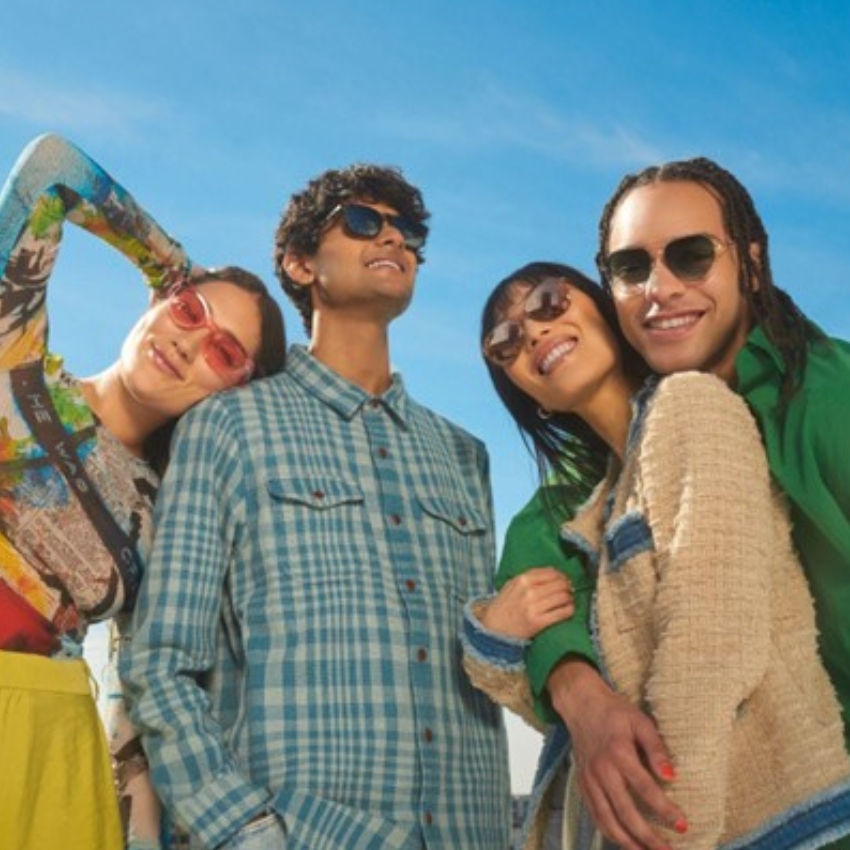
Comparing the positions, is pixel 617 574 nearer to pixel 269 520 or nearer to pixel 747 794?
pixel 747 794

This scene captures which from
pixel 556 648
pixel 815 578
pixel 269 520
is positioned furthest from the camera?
pixel 269 520

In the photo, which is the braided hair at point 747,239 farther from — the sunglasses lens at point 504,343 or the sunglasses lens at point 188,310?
the sunglasses lens at point 188,310

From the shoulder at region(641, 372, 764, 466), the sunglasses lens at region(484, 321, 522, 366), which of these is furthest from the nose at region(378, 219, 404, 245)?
the shoulder at region(641, 372, 764, 466)

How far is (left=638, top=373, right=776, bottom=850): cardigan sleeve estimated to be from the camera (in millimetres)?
2516

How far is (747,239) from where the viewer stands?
3295 mm

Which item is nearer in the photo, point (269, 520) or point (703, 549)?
point (703, 549)

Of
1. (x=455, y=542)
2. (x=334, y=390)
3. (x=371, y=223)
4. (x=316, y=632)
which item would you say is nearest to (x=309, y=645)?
(x=316, y=632)

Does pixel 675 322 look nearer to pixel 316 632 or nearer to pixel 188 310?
pixel 316 632

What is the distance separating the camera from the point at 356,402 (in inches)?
169

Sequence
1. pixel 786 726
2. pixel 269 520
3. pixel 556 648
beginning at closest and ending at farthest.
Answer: pixel 786 726, pixel 556 648, pixel 269 520

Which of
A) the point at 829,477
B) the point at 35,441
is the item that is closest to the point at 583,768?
the point at 829,477

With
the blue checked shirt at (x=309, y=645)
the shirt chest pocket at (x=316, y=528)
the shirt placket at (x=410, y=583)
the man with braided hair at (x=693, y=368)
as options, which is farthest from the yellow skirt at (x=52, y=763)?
the man with braided hair at (x=693, y=368)

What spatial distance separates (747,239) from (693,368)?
0.41 metres

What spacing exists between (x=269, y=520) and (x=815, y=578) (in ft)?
5.64
